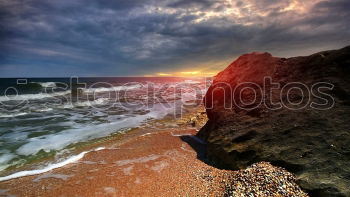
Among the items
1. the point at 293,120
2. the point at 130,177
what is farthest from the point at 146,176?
the point at 293,120

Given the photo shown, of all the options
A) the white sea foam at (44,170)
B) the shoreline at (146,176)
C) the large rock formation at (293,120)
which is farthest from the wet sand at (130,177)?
the large rock formation at (293,120)

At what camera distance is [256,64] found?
9.34 meters

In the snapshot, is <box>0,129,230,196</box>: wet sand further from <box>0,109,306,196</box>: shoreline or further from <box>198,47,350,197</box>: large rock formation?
<box>198,47,350,197</box>: large rock formation

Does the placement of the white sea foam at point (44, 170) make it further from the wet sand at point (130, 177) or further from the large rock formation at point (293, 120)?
the large rock formation at point (293, 120)

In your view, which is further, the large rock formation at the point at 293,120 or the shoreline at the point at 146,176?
the shoreline at the point at 146,176

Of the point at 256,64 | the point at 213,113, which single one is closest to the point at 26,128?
the point at 213,113

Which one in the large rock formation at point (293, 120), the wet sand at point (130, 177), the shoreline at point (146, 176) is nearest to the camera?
the large rock formation at point (293, 120)

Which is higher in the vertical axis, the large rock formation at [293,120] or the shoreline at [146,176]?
the large rock formation at [293,120]

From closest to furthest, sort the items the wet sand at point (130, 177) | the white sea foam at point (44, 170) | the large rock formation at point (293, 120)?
the large rock formation at point (293, 120), the wet sand at point (130, 177), the white sea foam at point (44, 170)

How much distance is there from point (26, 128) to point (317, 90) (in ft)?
48.5

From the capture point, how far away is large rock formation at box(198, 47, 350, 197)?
15.5 ft

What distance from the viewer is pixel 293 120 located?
19.9 ft

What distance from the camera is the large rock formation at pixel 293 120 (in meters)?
4.73

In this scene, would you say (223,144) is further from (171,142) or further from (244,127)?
(171,142)
